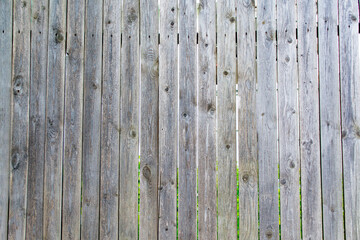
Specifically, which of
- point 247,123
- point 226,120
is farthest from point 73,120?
point 247,123

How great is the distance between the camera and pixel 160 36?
1998mm

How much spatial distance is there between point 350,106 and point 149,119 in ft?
4.39

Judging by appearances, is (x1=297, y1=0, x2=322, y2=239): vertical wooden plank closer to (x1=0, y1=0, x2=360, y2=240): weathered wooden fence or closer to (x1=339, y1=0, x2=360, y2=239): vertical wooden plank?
(x1=0, y1=0, x2=360, y2=240): weathered wooden fence

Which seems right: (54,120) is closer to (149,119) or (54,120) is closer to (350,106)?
(149,119)

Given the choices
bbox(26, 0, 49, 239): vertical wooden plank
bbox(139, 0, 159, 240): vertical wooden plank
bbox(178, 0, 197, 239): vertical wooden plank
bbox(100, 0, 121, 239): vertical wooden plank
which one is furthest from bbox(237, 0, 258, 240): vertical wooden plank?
bbox(26, 0, 49, 239): vertical wooden plank

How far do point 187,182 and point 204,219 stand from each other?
26 cm

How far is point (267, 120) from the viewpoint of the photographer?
6.25 ft

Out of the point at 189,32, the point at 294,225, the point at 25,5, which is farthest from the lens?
the point at 25,5

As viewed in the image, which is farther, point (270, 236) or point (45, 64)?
point (45, 64)

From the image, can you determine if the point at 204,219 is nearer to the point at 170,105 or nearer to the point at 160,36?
the point at 170,105

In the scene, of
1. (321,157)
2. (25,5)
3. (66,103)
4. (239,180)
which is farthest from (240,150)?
(25,5)

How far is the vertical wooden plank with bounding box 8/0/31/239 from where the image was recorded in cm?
200

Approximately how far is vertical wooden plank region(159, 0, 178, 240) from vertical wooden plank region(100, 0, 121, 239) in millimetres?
300

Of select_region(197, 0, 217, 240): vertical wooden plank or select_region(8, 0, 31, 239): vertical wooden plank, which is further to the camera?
select_region(8, 0, 31, 239): vertical wooden plank
